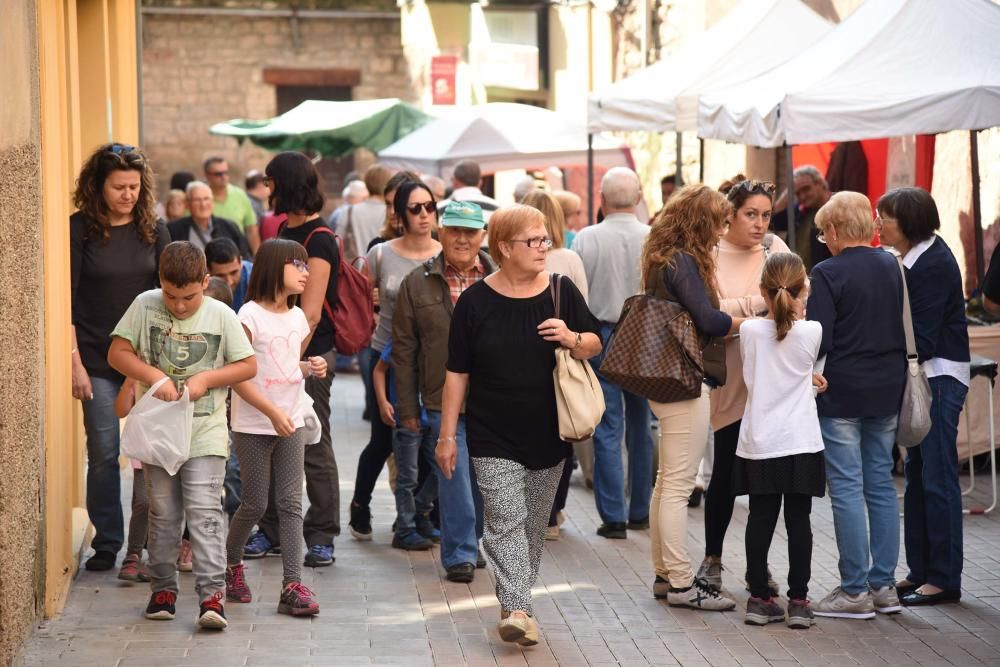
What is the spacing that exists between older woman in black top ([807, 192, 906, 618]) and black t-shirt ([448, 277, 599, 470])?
3.97ft

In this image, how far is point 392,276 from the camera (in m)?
7.72

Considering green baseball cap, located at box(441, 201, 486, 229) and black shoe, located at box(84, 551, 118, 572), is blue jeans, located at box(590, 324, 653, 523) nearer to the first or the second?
green baseball cap, located at box(441, 201, 486, 229)

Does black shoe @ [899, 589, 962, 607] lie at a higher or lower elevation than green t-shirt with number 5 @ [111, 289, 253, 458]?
lower

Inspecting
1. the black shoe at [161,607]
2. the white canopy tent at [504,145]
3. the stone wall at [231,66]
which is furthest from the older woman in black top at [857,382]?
the stone wall at [231,66]

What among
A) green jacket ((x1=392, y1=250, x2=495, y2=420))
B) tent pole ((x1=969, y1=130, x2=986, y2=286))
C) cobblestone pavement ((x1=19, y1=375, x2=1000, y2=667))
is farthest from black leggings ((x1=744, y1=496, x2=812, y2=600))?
tent pole ((x1=969, y1=130, x2=986, y2=286))

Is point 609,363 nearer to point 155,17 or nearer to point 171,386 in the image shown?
point 171,386

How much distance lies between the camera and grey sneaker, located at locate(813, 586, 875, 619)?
255 inches

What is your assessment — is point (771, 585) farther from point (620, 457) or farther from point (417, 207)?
point (417, 207)

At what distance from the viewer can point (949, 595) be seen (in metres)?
6.73

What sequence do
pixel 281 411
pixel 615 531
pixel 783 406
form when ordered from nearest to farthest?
pixel 783 406
pixel 281 411
pixel 615 531

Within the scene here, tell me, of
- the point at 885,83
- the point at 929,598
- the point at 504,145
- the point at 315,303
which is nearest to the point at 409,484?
the point at 315,303

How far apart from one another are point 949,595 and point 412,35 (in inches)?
866

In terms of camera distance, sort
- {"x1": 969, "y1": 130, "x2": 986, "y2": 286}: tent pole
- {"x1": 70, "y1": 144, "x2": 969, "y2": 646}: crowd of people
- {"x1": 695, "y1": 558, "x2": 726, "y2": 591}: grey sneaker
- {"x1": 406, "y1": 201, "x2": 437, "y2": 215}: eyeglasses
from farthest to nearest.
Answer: {"x1": 969, "y1": 130, "x2": 986, "y2": 286}: tent pole, {"x1": 406, "y1": 201, "x2": 437, "y2": 215}: eyeglasses, {"x1": 695, "y1": 558, "x2": 726, "y2": 591}: grey sneaker, {"x1": 70, "y1": 144, "x2": 969, "y2": 646}: crowd of people

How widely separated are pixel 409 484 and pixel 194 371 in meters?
2.06
